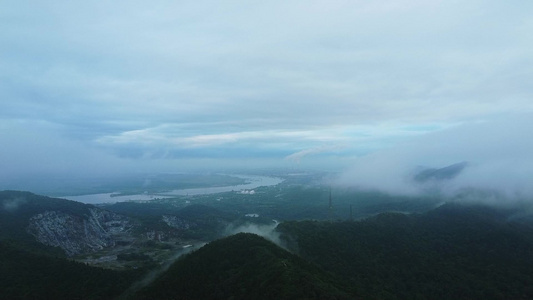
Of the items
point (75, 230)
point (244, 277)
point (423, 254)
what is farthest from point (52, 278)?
point (423, 254)

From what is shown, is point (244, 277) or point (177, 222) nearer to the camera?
point (244, 277)

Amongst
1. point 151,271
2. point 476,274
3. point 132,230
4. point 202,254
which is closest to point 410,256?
point 476,274

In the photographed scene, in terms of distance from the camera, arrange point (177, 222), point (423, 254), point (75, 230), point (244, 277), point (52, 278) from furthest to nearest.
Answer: point (177, 222) < point (75, 230) < point (423, 254) < point (52, 278) < point (244, 277)

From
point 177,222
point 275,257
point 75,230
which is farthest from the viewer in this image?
point 177,222

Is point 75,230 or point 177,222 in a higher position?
point 75,230

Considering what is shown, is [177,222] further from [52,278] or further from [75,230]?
[52,278]

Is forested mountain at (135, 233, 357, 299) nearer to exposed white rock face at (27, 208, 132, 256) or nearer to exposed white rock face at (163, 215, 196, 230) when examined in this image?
exposed white rock face at (27, 208, 132, 256)

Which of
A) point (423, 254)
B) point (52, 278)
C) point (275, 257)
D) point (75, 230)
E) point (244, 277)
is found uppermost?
point (75, 230)
